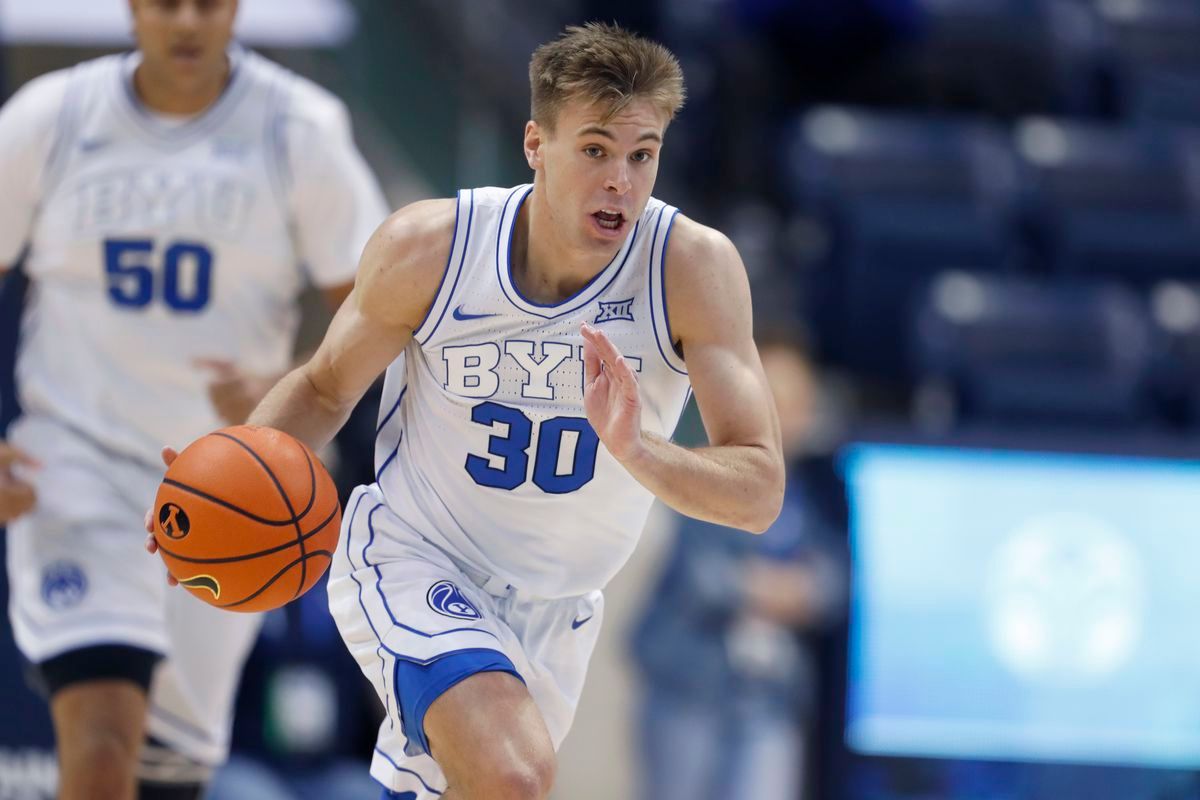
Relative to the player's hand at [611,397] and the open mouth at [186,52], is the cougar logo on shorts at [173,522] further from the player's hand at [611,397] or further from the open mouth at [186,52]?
the open mouth at [186,52]

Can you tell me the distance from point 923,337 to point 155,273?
455 cm

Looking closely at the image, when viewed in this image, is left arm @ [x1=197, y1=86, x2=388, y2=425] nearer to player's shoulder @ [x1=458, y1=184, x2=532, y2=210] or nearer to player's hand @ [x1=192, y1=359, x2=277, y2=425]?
player's hand @ [x1=192, y1=359, x2=277, y2=425]

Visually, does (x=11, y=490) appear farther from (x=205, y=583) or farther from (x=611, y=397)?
(x=611, y=397)

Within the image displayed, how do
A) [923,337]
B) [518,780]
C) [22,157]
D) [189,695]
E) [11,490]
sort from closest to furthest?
[518,780] < [11,490] < [22,157] < [189,695] < [923,337]

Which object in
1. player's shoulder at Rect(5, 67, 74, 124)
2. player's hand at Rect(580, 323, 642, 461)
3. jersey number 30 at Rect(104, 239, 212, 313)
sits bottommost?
player's hand at Rect(580, 323, 642, 461)

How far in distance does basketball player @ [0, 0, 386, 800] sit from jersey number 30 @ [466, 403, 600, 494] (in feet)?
3.30

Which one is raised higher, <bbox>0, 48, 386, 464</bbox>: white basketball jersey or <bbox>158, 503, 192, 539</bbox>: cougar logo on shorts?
<bbox>0, 48, 386, 464</bbox>: white basketball jersey

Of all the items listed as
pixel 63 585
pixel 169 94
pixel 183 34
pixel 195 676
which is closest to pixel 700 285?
pixel 183 34

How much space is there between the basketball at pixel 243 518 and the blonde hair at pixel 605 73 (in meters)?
0.93

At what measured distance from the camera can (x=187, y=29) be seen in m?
4.57

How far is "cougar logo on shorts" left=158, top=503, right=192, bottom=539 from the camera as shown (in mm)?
3557

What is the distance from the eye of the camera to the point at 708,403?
3666 mm

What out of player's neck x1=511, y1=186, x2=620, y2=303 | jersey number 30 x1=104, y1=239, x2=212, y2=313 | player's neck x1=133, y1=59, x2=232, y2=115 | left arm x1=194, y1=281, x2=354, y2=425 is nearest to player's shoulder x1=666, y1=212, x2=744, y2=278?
player's neck x1=511, y1=186, x2=620, y2=303

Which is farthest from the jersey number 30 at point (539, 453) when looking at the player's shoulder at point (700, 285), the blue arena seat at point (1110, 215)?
the blue arena seat at point (1110, 215)
